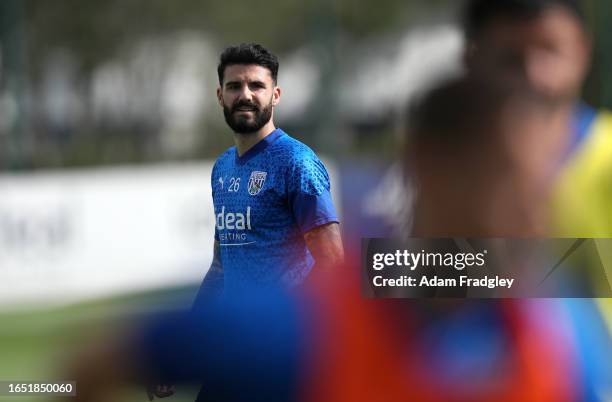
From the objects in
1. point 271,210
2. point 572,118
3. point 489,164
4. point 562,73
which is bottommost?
point 271,210

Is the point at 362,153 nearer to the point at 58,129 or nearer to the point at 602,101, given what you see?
the point at 602,101

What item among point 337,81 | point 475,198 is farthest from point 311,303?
point 337,81

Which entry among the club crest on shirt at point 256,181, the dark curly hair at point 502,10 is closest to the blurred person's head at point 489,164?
the dark curly hair at point 502,10

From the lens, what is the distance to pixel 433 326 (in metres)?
3.24

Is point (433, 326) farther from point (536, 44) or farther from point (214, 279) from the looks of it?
point (536, 44)

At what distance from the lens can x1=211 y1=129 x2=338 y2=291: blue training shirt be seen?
304cm

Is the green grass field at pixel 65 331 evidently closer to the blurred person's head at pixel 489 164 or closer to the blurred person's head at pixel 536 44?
the blurred person's head at pixel 489 164

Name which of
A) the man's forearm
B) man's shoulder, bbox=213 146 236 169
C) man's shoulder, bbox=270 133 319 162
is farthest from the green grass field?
man's shoulder, bbox=270 133 319 162

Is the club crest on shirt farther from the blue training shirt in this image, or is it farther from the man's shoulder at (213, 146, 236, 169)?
the man's shoulder at (213, 146, 236, 169)

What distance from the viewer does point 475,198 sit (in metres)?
3.23

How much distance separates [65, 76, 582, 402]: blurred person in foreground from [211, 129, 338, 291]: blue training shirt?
84 mm

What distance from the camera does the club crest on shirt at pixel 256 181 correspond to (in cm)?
309

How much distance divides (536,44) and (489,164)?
0.39 m

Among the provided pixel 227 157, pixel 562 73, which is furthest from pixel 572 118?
pixel 227 157
